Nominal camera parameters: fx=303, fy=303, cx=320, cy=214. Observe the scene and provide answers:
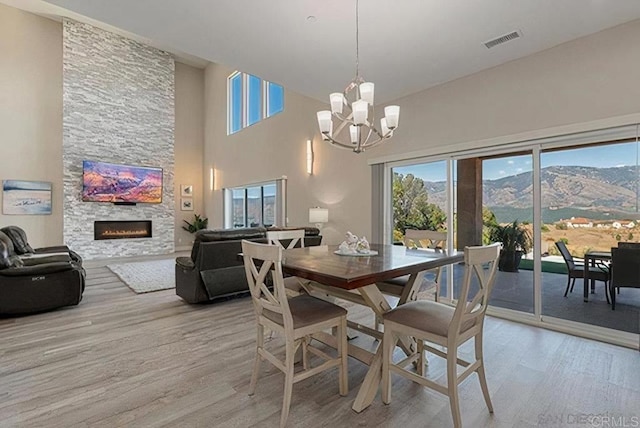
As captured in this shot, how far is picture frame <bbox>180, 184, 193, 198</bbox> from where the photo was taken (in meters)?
9.84

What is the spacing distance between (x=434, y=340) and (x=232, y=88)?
30.2 ft

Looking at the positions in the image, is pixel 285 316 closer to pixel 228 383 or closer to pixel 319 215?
pixel 228 383

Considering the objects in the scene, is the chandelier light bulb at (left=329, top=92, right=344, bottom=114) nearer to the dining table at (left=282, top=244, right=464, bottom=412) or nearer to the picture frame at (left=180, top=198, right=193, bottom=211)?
the dining table at (left=282, top=244, right=464, bottom=412)

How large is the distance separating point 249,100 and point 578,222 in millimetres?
7606

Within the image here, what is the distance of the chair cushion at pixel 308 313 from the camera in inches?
75.7

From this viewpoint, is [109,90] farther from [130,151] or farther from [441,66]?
[441,66]

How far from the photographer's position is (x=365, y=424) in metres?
1.78

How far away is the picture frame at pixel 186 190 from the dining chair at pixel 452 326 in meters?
9.33

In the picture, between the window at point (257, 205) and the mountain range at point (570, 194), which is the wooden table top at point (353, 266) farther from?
the window at point (257, 205)

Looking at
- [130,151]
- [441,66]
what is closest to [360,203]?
[441,66]

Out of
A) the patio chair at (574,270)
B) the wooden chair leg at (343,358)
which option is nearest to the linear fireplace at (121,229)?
the wooden chair leg at (343,358)

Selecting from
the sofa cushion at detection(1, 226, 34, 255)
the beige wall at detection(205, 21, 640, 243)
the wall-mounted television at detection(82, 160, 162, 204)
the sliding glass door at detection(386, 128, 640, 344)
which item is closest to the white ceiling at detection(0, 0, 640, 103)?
the beige wall at detection(205, 21, 640, 243)

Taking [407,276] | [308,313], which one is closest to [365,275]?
[308,313]

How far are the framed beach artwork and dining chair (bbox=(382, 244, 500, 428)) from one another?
8976 millimetres
